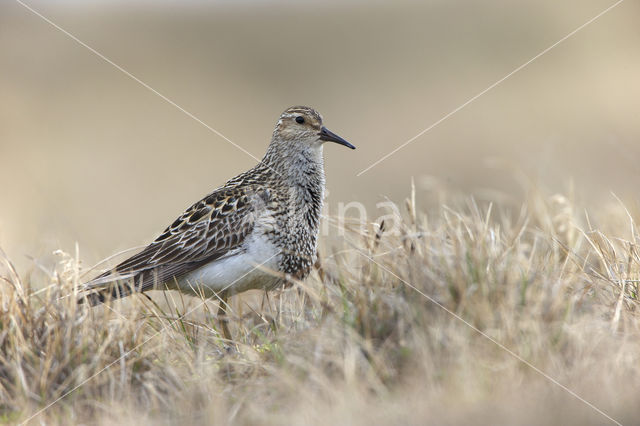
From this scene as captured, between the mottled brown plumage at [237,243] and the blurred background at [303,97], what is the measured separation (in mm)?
5630

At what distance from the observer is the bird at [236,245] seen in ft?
20.1

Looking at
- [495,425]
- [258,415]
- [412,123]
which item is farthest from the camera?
[412,123]

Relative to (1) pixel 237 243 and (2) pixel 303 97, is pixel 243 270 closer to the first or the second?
(1) pixel 237 243

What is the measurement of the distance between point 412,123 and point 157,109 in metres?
7.08

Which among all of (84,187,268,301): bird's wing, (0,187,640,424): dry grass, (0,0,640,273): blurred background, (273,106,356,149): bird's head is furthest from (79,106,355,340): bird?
(0,0,640,273): blurred background

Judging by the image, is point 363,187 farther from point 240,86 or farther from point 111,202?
point 240,86

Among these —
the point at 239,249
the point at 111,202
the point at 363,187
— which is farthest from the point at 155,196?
the point at 239,249

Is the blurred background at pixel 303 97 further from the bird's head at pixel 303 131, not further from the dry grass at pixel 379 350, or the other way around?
the dry grass at pixel 379 350

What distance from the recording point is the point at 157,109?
72.6ft

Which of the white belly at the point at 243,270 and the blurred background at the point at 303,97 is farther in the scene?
the blurred background at the point at 303,97

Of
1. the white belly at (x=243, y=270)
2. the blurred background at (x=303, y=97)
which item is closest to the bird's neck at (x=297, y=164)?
the white belly at (x=243, y=270)

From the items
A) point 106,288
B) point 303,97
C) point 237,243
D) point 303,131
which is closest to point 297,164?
point 303,131

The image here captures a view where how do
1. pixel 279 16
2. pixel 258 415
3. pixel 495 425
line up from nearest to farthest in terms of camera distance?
pixel 495 425
pixel 258 415
pixel 279 16

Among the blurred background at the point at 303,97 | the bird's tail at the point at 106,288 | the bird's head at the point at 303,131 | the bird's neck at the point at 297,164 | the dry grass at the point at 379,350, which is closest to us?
the dry grass at the point at 379,350
